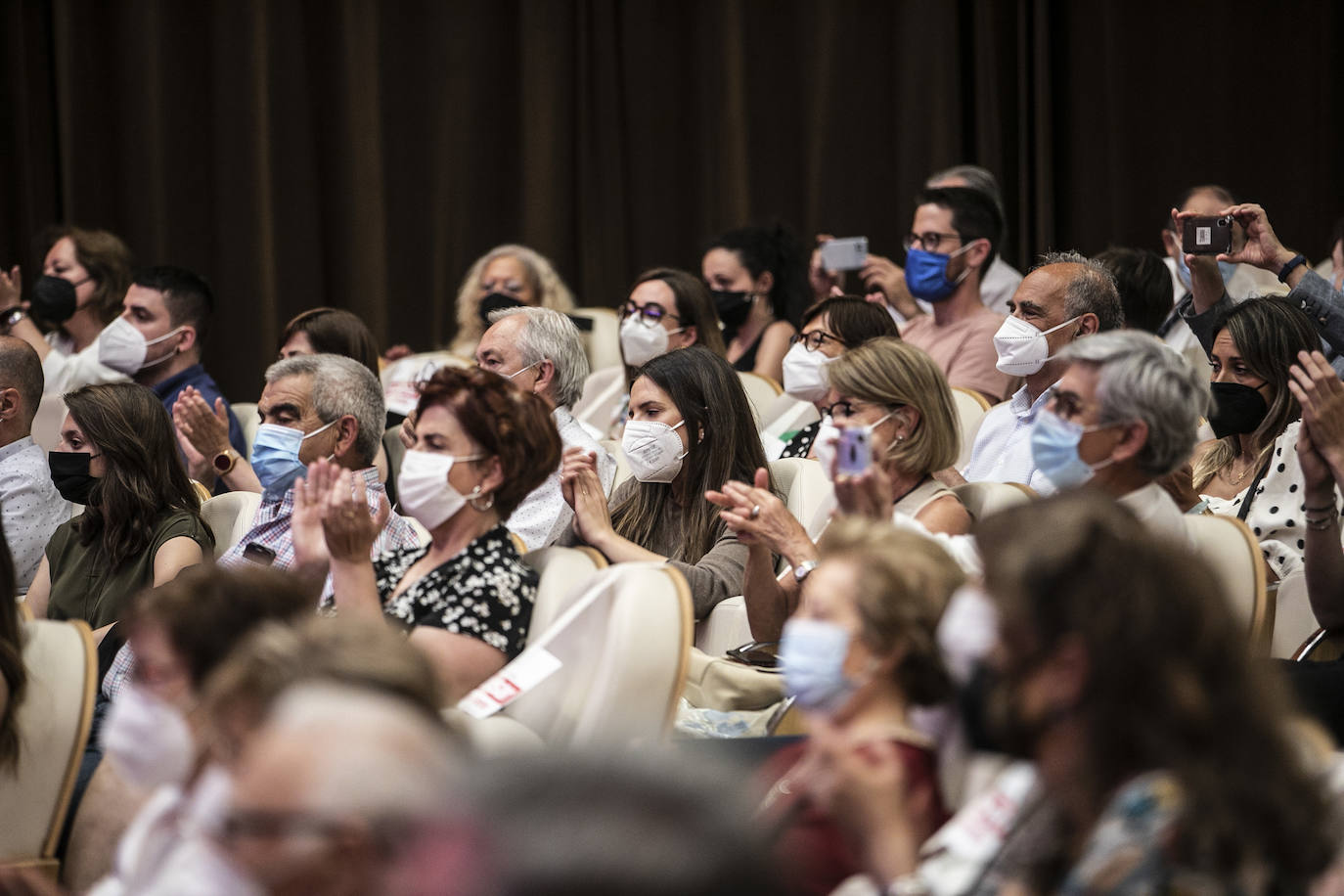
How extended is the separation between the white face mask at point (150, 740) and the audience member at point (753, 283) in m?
4.10

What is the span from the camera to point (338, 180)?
7.36 meters

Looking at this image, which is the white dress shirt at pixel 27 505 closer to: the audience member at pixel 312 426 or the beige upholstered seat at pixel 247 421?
the audience member at pixel 312 426

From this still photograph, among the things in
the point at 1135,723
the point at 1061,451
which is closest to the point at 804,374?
the point at 1061,451

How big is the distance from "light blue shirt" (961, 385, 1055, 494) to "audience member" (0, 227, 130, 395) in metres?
3.37

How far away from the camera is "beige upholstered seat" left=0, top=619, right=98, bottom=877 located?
2750mm

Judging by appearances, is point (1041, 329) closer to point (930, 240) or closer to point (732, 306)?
point (930, 240)

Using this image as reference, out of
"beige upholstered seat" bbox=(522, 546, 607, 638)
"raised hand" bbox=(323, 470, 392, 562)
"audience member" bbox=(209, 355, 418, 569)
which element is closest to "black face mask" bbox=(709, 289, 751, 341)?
"audience member" bbox=(209, 355, 418, 569)

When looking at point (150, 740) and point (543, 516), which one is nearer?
point (150, 740)

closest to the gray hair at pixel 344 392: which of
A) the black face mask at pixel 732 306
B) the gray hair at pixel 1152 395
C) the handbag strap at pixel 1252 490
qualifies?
→ the gray hair at pixel 1152 395

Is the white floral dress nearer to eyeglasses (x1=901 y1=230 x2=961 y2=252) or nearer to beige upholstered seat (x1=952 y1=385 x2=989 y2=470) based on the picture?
beige upholstered seat (x1=952 y1=385 x2=989 y2=470)

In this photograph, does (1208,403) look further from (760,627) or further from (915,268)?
(915,268)

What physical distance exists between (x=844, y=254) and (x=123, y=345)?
8.53ft

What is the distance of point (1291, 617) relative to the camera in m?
3.46

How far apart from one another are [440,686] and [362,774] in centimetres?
30
